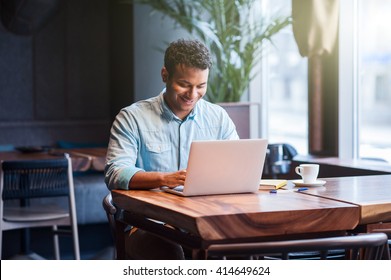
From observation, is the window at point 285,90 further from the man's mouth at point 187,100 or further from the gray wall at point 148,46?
the man's mouth at point 187,100

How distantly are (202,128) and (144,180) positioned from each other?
1.55 ft

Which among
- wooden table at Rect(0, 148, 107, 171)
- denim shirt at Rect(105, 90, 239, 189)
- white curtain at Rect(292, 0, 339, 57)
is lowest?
wooden table at Rect(0, 148, 107, 171)

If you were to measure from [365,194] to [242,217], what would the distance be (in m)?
0.57

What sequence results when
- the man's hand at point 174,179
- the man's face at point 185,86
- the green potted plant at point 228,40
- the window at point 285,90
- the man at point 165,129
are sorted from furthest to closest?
the window at point 285,90
the green potted plant at point 228,40
the man's face at point 185,86
the man at point 165,129
the man's hand at point 174,179

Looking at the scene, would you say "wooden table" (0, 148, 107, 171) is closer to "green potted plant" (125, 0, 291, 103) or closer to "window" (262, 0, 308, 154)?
"green potted plant" (125, 0, 291, 103)

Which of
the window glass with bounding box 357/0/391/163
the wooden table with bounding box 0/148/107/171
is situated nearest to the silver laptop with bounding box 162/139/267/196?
the window glass with bounding box 357/0/391/163

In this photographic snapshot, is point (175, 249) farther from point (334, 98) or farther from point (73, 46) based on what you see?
point (73, 46)

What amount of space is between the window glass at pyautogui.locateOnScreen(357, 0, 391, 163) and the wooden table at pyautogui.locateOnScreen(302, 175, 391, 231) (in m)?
1.47

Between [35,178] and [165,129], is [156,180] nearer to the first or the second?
[165,129]

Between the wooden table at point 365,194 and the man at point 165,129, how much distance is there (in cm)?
50

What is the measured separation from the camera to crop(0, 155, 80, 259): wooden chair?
4094 mm

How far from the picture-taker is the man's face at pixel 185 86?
8.42 feet

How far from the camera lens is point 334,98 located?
4.38 meters

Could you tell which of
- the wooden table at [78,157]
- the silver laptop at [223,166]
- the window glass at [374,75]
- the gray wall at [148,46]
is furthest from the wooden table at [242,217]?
the gray wall at [148,46]
